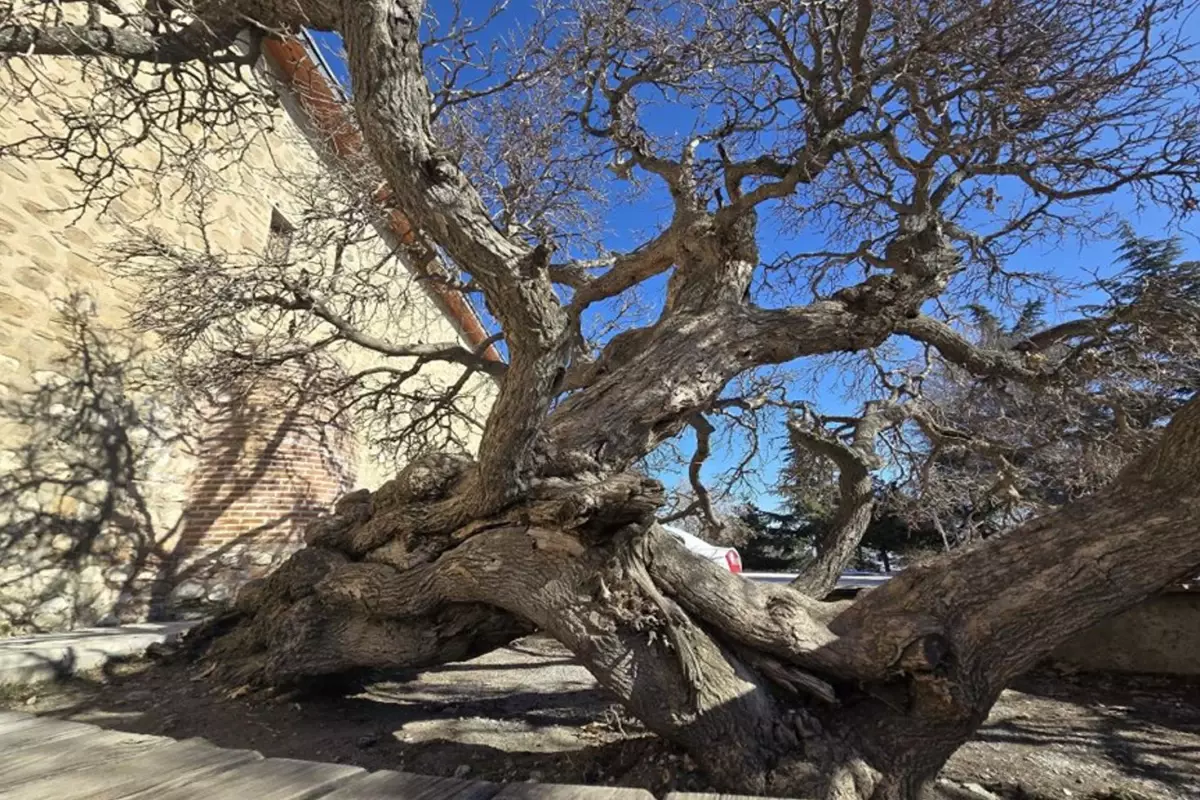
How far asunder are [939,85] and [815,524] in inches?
682

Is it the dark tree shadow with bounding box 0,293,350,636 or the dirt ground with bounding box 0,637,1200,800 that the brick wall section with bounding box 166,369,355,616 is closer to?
the dark tree shadow with bounding box 0,293,350,636

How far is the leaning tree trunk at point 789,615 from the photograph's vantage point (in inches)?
92.4

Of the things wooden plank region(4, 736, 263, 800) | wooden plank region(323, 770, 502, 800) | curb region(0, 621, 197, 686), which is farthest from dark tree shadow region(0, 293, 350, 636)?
wooden plank region(323, 770, 502, 800)

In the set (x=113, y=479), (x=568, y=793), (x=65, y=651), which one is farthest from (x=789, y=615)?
(x=113, y=479)

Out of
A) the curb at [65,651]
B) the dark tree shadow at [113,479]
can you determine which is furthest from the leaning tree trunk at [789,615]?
the dark tree shadow at [113,479]

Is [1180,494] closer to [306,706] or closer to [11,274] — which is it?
[306,706]

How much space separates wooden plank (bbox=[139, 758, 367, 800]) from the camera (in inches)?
35.8

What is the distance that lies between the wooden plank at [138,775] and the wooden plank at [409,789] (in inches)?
10.0

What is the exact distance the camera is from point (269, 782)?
0.95 m

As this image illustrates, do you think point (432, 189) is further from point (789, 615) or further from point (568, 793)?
point (789, 615)

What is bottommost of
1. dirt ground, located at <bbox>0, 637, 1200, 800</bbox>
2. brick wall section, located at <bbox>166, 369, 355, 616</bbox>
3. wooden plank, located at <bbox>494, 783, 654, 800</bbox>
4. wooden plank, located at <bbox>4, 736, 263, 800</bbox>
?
dirt ground, located at <bbox>0, 637, 1200, 800</bbox>

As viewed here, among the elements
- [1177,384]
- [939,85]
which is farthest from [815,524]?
[939,85]

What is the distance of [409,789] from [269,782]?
0.74 ft

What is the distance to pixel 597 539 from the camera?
2826mm
